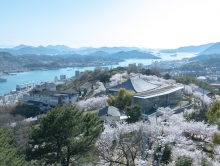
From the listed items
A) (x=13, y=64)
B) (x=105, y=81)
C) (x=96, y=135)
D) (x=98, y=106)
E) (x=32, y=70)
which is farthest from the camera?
(x=13, y=64)

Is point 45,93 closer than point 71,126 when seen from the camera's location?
No

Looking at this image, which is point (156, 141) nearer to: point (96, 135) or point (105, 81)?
point (96, 135)

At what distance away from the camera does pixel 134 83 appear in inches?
528

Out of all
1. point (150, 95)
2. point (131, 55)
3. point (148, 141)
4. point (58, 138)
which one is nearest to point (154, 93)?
point (150, 95)

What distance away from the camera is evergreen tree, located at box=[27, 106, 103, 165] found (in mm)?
4328

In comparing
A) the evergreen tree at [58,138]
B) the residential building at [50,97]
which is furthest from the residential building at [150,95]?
the evergreen tree at [58,138]

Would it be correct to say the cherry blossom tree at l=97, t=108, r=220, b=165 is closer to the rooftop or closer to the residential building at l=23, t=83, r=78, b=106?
the rooftop

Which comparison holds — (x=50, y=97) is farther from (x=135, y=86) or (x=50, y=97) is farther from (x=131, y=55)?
(x=131, y=55)

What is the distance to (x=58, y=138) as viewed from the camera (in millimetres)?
4457

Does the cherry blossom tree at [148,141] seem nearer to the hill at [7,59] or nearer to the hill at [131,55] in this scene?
the hill at [7,59]

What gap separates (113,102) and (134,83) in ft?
9.48

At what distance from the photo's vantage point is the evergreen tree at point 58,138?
4.33 metres

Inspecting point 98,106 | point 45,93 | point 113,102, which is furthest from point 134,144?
point 45,93

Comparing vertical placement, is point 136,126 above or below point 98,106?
above
